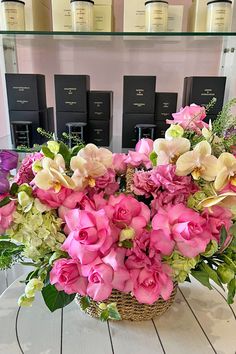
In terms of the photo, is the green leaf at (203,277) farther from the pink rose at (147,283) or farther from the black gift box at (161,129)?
the black gift box at (161,129)

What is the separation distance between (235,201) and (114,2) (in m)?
0.86

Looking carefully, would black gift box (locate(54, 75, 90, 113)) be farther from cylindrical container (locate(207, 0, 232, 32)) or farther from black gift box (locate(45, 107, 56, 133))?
cylindrical container (locate(207, 0, 232, 32))

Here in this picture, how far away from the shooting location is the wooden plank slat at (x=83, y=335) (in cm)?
55

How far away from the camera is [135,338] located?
0.57 meters

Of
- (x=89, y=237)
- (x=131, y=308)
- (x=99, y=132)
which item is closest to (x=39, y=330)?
(x=131, y=308)

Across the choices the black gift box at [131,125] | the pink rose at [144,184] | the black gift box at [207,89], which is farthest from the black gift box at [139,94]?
the pink rose at [144,184]

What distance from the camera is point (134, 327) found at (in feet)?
1.94

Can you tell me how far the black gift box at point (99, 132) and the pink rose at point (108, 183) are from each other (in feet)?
1.68

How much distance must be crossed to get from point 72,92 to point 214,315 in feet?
2.42

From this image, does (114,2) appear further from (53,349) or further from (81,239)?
(53,349)

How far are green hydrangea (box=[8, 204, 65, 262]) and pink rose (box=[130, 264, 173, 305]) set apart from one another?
0.43ft

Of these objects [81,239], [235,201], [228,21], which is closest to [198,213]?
[235,201]

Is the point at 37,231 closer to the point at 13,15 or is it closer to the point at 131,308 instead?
the point at 131,308

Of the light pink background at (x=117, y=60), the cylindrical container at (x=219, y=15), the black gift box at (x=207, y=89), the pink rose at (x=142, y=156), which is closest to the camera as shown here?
the pink rose at (x=142, y=156)
